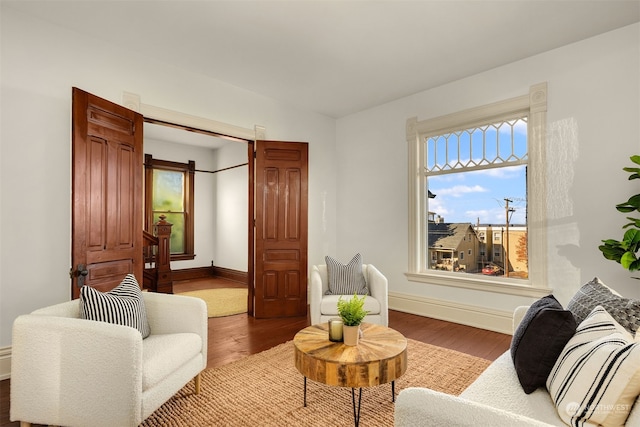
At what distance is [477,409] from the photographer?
98cm

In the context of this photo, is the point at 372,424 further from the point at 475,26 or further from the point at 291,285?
the point at 475,26

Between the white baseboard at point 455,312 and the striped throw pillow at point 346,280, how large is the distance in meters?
1.22

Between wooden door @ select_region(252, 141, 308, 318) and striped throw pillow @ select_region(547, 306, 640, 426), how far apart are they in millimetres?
3377

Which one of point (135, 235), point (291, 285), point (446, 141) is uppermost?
point (446, 141)

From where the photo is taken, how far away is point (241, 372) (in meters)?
2.67

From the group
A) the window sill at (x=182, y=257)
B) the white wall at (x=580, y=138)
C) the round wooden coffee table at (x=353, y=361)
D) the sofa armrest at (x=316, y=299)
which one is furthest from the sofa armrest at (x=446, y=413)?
the window sill at (x=182, y=257)

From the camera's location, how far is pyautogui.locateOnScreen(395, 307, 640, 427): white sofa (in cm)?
95

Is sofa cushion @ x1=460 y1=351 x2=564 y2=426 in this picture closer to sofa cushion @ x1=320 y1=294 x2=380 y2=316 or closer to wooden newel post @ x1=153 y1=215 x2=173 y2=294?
sofa cushion @ x1=320 y1=294 x2=380 y2=316

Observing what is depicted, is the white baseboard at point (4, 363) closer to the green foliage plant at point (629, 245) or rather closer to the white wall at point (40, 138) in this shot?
the white wall at point (40, 138)

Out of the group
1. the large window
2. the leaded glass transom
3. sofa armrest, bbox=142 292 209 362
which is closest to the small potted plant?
sofa armrest, bbox=142 292 209 362

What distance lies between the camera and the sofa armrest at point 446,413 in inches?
37.0

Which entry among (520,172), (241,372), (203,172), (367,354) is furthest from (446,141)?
(203,172)

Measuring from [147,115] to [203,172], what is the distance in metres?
4.07

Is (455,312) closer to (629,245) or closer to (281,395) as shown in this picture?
(629,245)
